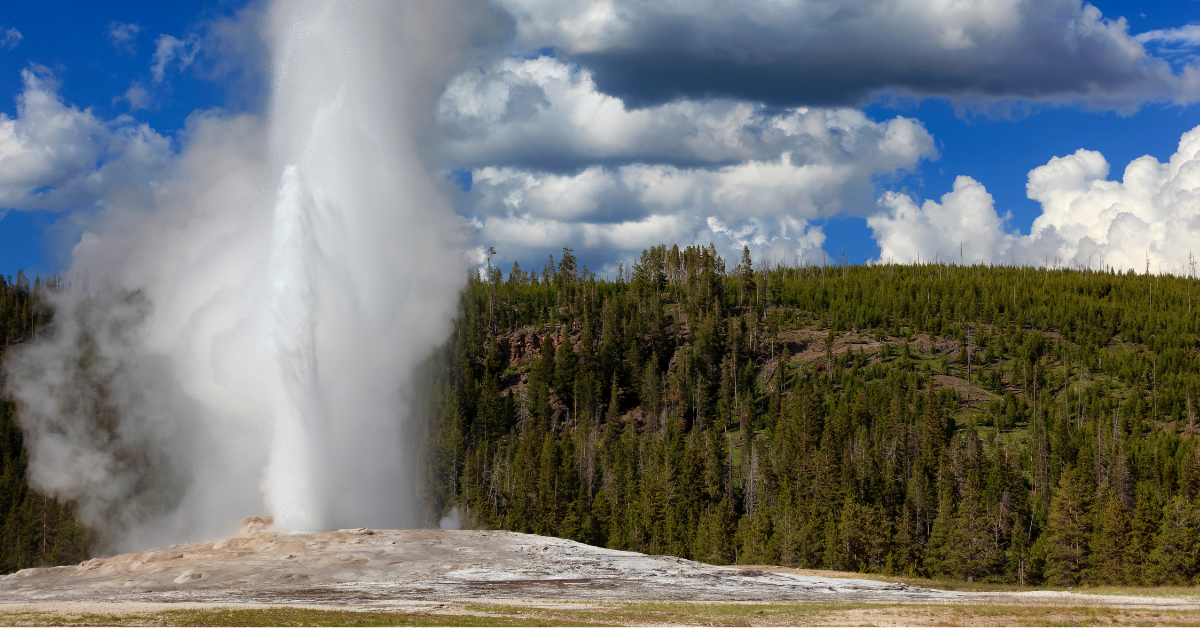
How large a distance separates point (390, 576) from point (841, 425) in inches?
3490

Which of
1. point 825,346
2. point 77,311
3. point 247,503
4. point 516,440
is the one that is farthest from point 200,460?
point 825,346

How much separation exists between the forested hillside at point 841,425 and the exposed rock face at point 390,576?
36304mm

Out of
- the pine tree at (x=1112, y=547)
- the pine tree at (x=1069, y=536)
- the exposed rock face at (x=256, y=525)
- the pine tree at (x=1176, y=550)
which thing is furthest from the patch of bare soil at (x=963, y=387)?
the exposed rock face at (x=256, y=525)

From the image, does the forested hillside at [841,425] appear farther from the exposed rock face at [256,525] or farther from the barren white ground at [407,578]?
the exposed rock face at [256,525]

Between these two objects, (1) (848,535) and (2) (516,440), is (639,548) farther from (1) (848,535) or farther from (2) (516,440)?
(2) (516,440)

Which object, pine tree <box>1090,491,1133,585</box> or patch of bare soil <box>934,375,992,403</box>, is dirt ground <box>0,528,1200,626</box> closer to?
pine tree <box>1090,491,1133,585</box>

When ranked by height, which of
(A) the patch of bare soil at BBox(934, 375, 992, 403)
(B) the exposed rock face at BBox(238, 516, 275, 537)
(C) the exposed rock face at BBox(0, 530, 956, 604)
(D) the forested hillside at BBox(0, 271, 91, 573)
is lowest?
(D) the forested hillside at BBox(0, 271, 91, 573)

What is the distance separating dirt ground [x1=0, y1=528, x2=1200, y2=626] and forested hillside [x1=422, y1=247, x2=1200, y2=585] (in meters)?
37.2

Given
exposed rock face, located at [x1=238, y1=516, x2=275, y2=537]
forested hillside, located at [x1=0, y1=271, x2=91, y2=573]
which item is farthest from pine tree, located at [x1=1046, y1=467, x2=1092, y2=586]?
forested hillside, located at [x1=0, y1=271, x2=91, y2=573]

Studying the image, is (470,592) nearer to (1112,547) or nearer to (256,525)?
(256,525)

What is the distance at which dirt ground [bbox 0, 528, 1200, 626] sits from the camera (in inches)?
1046

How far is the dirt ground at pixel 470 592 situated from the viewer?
1046 inches

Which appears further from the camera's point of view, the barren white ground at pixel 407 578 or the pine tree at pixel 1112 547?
the pine tree at pixel 1112 547

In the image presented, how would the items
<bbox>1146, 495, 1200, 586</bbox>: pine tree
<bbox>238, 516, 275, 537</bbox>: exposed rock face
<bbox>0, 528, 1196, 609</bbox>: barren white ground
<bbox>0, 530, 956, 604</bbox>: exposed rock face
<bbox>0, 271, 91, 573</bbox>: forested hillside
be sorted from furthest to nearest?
1. <bbox>0, 271, 91, 573</bbox>: forested hillside
2. <bbox>1146, 495, 1200, 586</bbox>: pine tree
3. <bbox>238, 516, 275, 537</bbox>: exposed rock face
4. <bbox>0, 530, 956, 604</bbox>: exposed rock face
5. <bbox>0, 528, 1196, 609</bbox>: barren white ground
